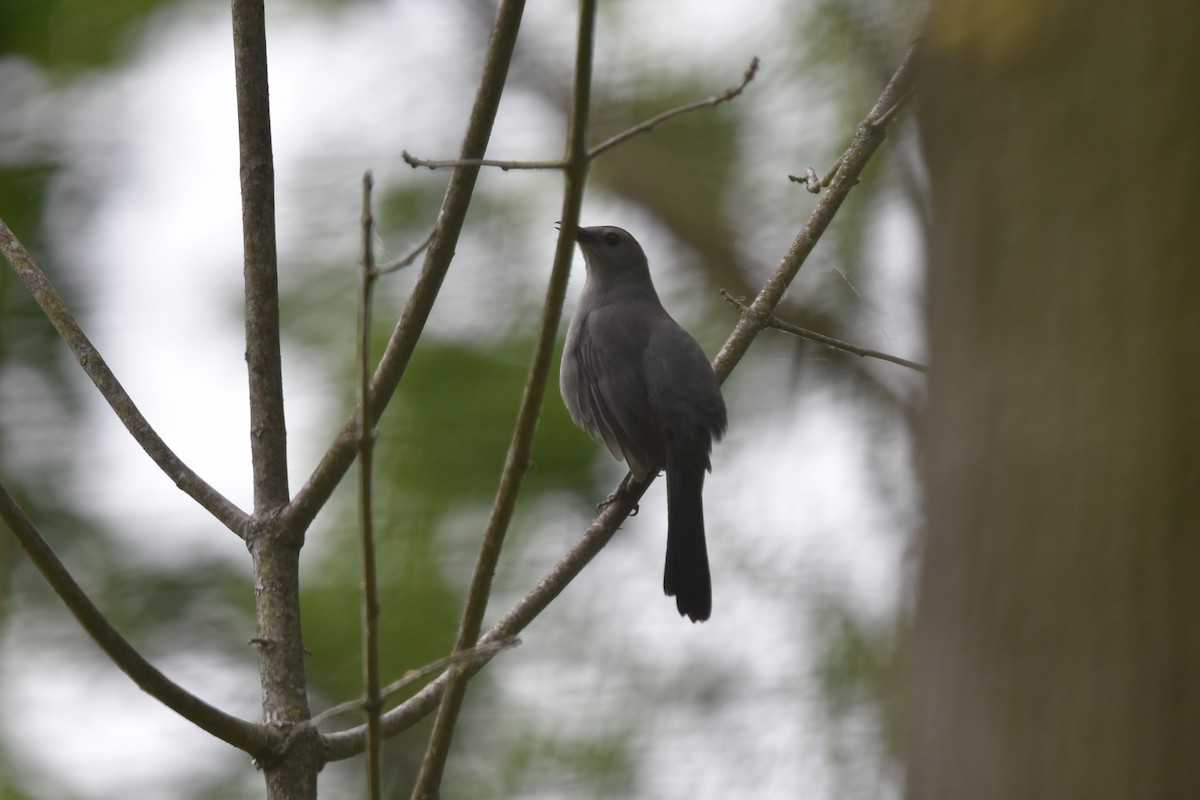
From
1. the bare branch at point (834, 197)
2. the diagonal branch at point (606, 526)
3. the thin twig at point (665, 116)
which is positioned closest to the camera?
the thin twig at point (665, 116)

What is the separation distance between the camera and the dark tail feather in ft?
12.4

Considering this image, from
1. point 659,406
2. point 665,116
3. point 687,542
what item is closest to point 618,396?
point 659,406

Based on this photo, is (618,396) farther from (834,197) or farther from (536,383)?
(536,383)

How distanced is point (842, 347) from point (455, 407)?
4.92ft

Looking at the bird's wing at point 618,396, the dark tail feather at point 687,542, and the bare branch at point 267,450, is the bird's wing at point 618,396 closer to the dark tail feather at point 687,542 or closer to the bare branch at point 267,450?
the dark tail feather at point 687,542

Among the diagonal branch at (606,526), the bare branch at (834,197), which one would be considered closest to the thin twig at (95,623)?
the diagonal branch at (606,526)

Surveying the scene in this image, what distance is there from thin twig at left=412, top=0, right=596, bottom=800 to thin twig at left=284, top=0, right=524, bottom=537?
0.39 m

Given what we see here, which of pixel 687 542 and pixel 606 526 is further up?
pixel 687 542

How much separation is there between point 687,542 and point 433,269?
1.87m

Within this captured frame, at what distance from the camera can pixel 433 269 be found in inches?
89.4

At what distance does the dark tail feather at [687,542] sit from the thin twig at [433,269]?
1.63 metres

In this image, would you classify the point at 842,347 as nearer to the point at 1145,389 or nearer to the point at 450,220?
the point at 450,220

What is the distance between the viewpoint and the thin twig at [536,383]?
1.80 meters

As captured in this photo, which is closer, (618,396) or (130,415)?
(130,415)
